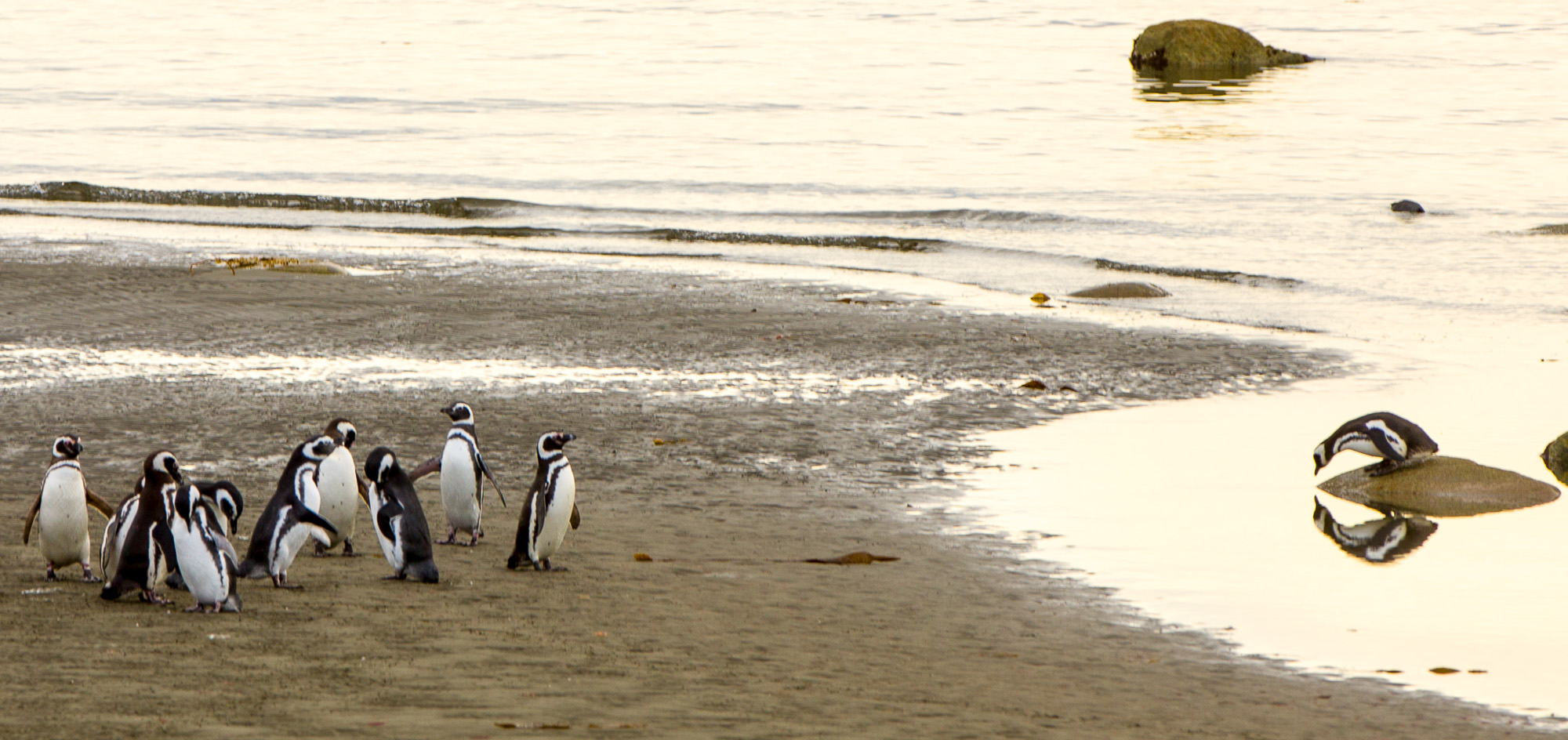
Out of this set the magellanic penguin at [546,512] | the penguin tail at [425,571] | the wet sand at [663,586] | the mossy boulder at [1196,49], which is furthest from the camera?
the mossy boulder at [1196,49]

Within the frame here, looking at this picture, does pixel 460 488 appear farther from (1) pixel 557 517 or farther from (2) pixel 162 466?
(2) pixel 162 466

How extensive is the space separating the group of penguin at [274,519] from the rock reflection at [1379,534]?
3.77 meters

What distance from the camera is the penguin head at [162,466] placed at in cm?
697

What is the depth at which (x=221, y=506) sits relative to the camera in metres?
7.57

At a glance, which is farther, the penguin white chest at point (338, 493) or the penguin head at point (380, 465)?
the penguin white chest at point (338, 493)

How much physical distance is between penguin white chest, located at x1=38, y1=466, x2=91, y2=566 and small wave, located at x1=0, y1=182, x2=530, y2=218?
1837 centimetres

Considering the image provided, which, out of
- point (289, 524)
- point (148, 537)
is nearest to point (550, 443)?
point (289, 524)

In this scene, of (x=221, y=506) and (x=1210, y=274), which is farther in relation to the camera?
(x=1210, y=274)

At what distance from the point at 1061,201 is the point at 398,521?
20.6 meters

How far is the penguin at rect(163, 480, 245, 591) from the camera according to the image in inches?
278

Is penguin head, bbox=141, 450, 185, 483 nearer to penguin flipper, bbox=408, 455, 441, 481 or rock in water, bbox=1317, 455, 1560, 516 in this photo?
penguin flipper, bbox=408, 455, 441, 481

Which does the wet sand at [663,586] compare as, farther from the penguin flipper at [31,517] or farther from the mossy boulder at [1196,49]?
the mossy boulder at [1196,49]

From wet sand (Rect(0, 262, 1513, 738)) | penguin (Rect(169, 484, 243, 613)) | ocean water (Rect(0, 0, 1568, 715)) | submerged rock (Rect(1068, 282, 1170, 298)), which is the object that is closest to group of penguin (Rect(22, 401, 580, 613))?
penguin (Rect(169, 484, 243, 613))

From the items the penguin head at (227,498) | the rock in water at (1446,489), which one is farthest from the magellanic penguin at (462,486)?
the rock in water at (1446,489)
